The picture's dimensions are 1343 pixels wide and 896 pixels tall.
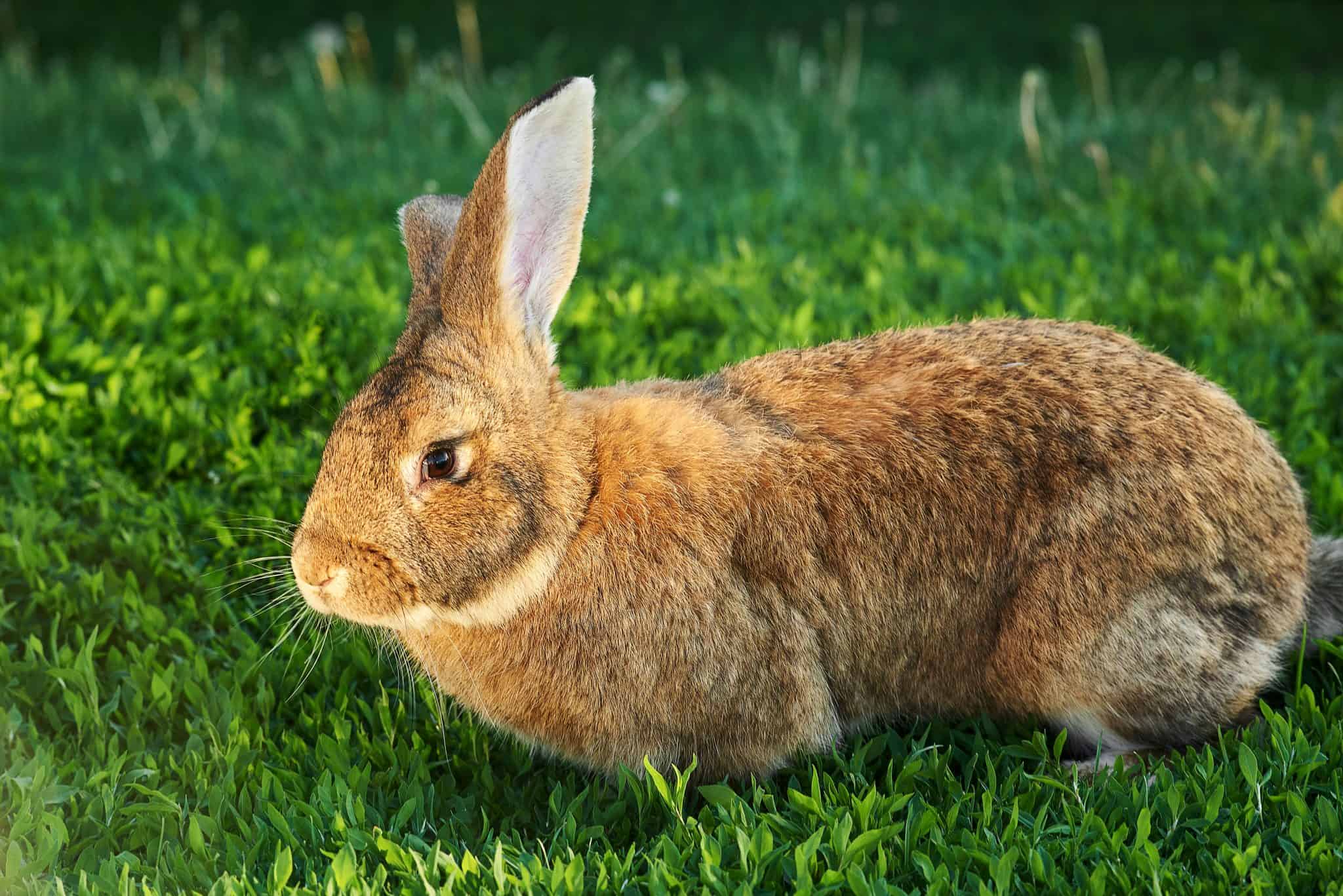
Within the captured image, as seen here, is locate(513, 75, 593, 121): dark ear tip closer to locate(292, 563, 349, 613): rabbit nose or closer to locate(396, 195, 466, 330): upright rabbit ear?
locate(396, 195, 466, 330): upright rabbit ear

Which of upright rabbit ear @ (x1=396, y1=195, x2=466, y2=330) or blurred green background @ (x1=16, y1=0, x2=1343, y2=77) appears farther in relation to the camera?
blurred green background @ (x1=16, y1=0, x2=1343, y2=77)

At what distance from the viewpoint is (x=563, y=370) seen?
200 inches

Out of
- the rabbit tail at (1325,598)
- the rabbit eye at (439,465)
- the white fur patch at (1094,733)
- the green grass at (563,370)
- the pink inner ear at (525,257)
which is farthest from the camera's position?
the rabbit tail at (1325,598)

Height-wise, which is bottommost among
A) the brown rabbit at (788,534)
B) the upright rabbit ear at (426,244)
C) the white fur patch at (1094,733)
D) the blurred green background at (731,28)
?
the blurred green background at (731,28)

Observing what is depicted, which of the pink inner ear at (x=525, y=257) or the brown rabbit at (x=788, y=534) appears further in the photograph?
the pink inner ear at (x=525, y=257)

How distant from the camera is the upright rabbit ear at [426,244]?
349 centimetres

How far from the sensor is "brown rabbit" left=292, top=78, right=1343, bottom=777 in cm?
332

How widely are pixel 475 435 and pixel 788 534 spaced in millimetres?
806

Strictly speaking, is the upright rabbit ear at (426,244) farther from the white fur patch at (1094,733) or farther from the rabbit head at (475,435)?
the white fur patch at (1094,733)

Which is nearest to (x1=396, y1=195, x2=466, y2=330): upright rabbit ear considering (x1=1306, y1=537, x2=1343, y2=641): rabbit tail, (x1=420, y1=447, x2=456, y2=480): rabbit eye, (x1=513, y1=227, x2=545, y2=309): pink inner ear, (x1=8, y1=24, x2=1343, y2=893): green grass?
(x1=513, y1=227, x2=545, y2=309): pink inner ear

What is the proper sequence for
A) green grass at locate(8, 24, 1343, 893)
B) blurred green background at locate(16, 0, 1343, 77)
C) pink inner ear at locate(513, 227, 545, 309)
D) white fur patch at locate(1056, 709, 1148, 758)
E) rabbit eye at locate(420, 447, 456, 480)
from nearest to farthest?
1. green grass at locate(8, 24, 1343, 893)
2. rabbit eye at locate(420, 447, 456, 480)
3. pink inner ear at locate(513, 227, 545, 309)
4. white fur patch at locate(1056, 709, 1148, 758)
5. blurred green background at locate(16, 0, 1343, 77)

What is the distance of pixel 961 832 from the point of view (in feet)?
10.2

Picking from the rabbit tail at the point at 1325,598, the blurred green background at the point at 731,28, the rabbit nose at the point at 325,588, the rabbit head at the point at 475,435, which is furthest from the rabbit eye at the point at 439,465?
the blurred green background at the point at 731,28

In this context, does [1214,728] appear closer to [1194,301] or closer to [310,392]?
[1194,301]
